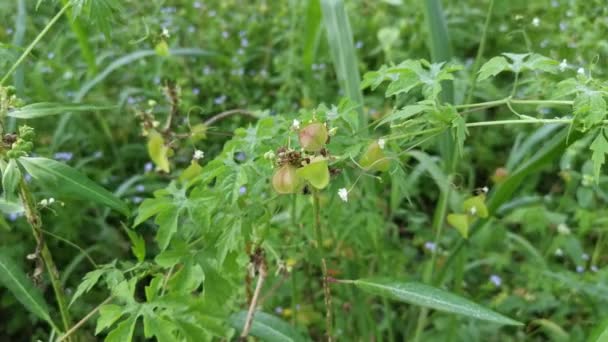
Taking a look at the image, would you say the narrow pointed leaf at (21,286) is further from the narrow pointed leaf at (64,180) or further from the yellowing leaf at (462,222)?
the yellowing leaf at (462,222)

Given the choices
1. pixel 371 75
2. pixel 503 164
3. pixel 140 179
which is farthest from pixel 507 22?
pixel 371 75

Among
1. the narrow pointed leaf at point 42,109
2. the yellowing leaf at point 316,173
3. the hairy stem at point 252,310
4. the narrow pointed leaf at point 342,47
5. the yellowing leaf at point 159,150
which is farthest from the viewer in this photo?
the narrow pointed leaf at point 342,47

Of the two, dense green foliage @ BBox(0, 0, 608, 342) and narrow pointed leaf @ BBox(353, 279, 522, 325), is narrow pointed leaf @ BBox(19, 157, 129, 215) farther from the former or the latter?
narrow pointed leaf @ BBox(353, 279, 522, 325)

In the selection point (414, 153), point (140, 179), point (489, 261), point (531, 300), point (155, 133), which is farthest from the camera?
point (140, 179)

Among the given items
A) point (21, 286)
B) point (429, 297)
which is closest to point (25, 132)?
point (21, 286)

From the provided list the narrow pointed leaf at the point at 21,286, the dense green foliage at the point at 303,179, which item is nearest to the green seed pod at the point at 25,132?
the dense green foliage at the point at 303,179

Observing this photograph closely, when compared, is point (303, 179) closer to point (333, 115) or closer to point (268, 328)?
point (333, 115)

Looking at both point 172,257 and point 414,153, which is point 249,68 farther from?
point 172,257

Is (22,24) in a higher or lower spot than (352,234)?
higher
